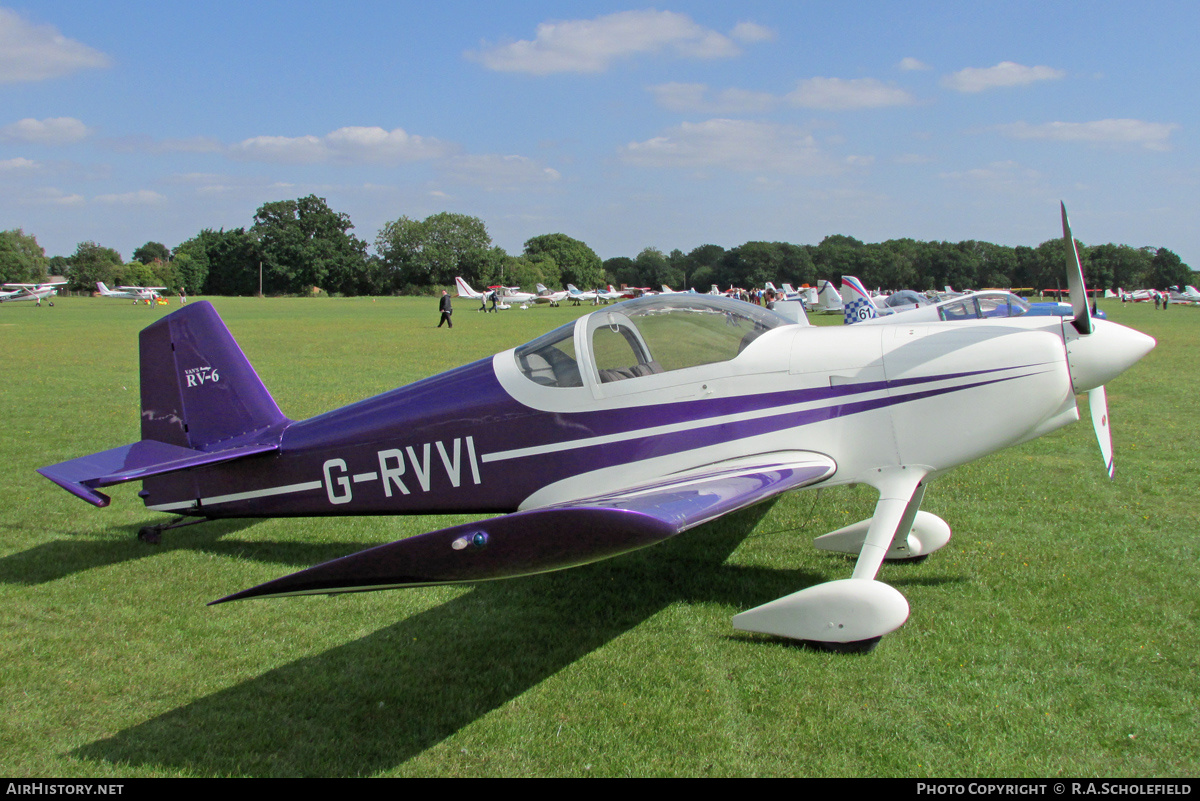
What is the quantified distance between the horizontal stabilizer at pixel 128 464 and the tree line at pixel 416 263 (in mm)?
101746

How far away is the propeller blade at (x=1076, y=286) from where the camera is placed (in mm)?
4055

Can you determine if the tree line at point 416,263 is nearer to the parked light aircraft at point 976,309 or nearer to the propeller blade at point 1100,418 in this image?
the parked light aircraft at point 976,309

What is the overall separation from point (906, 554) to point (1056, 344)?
1.70 meters

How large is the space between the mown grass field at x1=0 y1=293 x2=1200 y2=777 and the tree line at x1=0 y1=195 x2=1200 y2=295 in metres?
102

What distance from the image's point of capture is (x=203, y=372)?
5391mm

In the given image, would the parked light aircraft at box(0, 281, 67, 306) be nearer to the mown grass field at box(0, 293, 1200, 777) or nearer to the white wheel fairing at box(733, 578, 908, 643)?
the mown grass field at box(0, 293, 1200, 777)

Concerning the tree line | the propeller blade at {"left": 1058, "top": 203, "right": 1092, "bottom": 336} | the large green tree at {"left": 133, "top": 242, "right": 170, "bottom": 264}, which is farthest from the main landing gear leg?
the large green tree at {"left": 133, "top": 242, "right": 170, "bottom": 264}

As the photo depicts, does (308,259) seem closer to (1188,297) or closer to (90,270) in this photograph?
(90,270)

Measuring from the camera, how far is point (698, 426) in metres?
4.44

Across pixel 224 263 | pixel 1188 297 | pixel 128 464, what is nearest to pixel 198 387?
pixel 128 464

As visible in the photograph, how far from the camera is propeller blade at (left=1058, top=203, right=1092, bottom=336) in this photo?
4.05 meters

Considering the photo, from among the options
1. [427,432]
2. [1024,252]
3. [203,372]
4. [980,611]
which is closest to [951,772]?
[980,611]

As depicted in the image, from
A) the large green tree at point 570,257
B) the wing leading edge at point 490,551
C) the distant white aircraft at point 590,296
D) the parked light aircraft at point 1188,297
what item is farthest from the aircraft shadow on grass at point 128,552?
the large green tree at point 570,257
